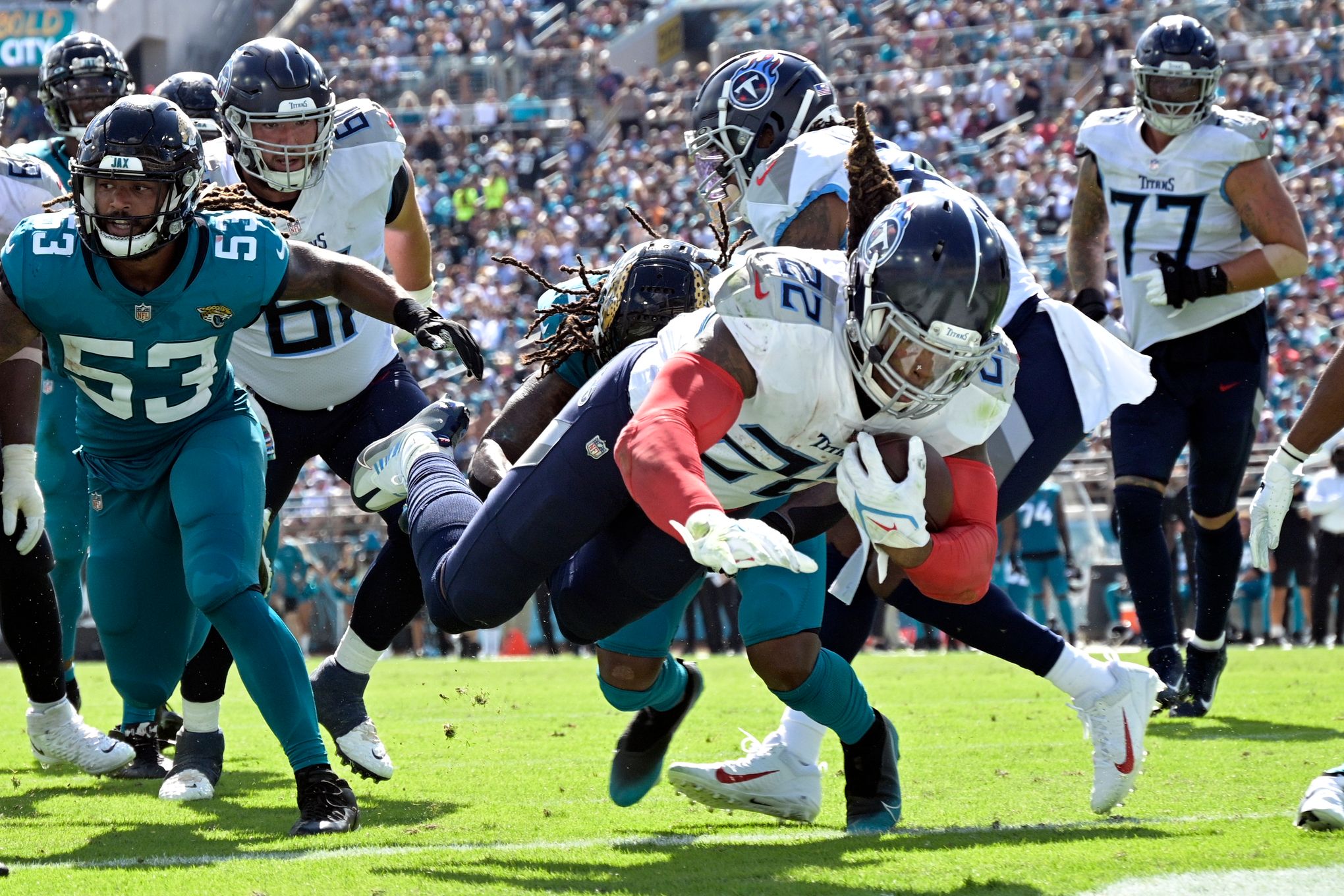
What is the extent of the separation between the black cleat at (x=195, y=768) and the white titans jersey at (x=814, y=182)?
2022mm

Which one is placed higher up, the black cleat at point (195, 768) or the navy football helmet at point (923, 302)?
the navy football helmet at point (923, 302)

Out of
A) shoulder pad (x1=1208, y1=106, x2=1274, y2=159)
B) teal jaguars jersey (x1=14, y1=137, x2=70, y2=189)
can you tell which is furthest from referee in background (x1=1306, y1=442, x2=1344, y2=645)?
teal jaguars jersey (x1=14, y1=137, x2=70, y2=189)

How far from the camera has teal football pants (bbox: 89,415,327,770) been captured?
12.1 ft

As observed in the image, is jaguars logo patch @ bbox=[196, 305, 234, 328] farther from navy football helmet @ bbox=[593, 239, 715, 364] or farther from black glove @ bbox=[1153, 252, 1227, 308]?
black glove @ bbox=[1153, 252, 1227, 308]

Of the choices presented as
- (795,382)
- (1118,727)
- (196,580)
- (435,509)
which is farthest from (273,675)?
(1118,727)

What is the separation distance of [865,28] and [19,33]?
13330mm

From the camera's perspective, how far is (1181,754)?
472 cm

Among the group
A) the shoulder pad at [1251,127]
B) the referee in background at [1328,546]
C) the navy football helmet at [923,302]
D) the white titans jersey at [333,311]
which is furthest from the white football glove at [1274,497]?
the referee in background at [1328,546]

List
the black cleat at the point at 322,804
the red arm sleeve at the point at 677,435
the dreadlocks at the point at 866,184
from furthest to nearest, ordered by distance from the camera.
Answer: the black cleat at the point at 322,804, the dreadlocks at the point at 866,184, the red arm sleeve at the point at 677,435

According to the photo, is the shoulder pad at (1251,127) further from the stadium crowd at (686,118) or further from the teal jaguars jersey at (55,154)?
the stadium crowd at (686,118)

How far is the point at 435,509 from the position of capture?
157 inches

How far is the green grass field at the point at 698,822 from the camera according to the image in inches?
119

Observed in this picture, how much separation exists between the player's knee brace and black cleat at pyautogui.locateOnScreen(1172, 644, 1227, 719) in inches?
18.5

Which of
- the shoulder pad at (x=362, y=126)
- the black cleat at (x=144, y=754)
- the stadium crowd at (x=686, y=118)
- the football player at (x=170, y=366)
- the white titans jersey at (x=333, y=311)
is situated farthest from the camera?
the stadium crowd at (x=686, y=118)
